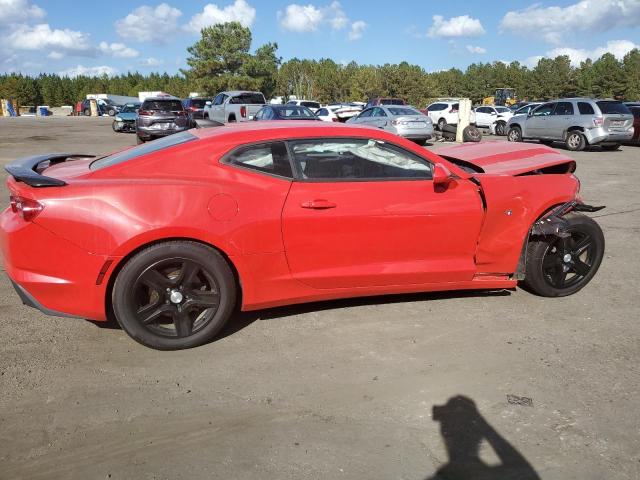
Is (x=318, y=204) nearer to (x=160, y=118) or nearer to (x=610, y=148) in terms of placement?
(x=160, y=118)

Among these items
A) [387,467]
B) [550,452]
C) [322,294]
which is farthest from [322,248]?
[550,452]

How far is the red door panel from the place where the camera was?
3.51 m

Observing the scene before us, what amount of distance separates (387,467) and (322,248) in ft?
5.13

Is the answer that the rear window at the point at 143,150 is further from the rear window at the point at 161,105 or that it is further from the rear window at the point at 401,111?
the rear window at the point at 161,105

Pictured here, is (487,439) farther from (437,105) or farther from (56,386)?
(437,105)

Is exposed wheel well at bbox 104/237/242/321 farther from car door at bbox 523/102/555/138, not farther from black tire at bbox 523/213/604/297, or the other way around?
car door at bbox 523/102/555/138

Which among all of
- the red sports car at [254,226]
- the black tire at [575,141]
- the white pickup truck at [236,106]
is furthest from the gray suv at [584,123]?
the red sports car at [254,226]

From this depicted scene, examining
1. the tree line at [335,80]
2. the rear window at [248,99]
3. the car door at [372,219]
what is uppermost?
the tree line at [335,80]

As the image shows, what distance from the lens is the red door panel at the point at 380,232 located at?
3508 millimetres

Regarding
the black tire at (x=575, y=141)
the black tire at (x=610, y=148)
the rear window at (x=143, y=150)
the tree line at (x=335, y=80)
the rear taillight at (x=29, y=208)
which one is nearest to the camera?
the rear taillight at (x=29, y=208)

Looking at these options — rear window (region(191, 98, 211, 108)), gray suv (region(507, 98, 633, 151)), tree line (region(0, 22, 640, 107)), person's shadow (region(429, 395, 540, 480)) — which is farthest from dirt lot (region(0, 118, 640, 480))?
tree line (region(0, 22, 640, 107))

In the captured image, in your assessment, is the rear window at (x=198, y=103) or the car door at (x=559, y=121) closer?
the car door at (x=559, y=121)

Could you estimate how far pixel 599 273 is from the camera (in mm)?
5047

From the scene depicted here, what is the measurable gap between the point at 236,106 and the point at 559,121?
13.0 meters
